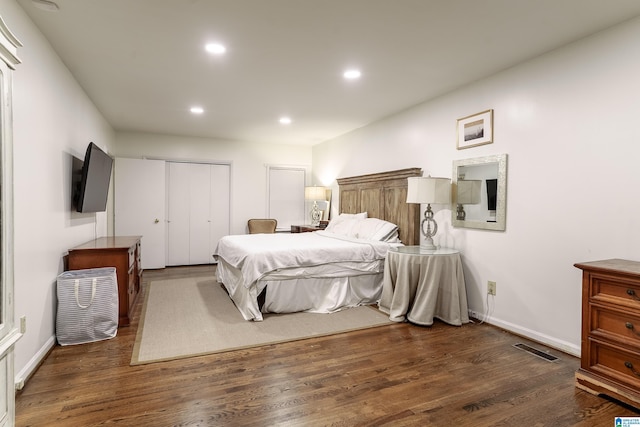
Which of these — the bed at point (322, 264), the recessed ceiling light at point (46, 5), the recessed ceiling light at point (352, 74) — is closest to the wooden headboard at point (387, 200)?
the bed at point (322, 264)

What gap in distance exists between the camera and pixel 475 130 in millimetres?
3557

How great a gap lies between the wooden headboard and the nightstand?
785 mm

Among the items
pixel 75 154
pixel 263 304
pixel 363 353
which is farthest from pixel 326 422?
pixel 75 154

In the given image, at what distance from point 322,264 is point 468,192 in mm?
1744

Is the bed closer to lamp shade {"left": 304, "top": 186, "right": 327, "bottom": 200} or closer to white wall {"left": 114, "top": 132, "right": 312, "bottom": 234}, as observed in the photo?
lamp shade {"left": 304, "top": 186, "right": 327, "bottom": 200}

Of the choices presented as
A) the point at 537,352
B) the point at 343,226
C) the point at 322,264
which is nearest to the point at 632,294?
the point at 537,352

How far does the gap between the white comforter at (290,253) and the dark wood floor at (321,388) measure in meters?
0.88

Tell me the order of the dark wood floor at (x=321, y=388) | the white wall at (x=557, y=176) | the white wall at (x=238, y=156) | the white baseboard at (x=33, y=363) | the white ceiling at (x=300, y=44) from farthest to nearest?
1. the white wall at (x=238, y=156)
2. the white wall at (x=557, y=176)
3. the white ceiling at (x=300, y=44)
4. the white baseboard at (x=33, y=363)
5. the dark wood floor at (x=321, y=388)

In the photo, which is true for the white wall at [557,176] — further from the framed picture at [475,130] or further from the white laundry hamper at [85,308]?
the white laundry hamper at [85,308]

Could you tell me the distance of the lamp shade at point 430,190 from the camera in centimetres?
357

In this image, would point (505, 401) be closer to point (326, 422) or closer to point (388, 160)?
point (326, 422)

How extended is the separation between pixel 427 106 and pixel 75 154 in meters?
3.96

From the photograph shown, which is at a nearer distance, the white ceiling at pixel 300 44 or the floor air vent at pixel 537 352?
the white ceiling at pixel 300 44

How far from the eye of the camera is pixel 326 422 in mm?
1840
